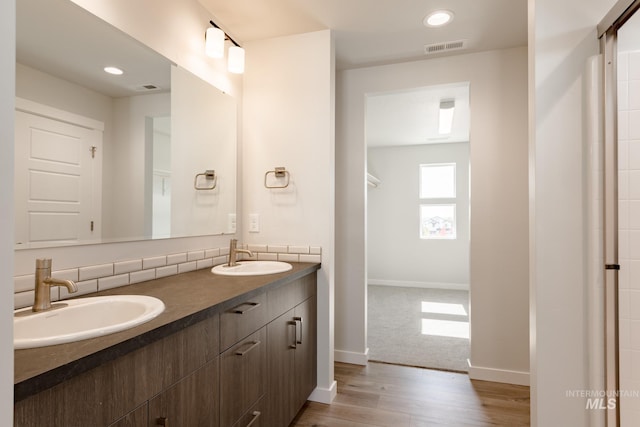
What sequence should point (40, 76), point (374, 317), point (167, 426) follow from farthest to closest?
1. point (374, 317)
2. point (40, 76)
3. point (167, 426)

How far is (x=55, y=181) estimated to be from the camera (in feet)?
3.93

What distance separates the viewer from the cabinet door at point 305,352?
191cm

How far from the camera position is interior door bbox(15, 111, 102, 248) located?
1098mm

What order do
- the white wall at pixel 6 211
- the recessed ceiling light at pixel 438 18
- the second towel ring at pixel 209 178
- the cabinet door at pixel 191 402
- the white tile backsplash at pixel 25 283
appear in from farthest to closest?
1. the recessed ceiling light at pixel 438 18
2. the second towel ring at pixel 209 178
3. the white tile backsplash at pixel 25 283
4. the cabinet door at pixel 191 402
5. the white wall at pixel 6 211

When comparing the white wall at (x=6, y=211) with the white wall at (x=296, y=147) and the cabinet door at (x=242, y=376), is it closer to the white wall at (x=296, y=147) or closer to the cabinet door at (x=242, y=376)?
the cabinet door at (x=242, y=376)

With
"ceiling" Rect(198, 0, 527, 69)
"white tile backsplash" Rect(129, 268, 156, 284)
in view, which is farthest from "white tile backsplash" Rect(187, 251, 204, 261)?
"ceiling" Rect(198, 0, 527, 69)

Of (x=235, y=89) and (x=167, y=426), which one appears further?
(x=235, y=89)

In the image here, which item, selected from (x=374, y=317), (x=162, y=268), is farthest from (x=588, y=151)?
(x=374, y=317)

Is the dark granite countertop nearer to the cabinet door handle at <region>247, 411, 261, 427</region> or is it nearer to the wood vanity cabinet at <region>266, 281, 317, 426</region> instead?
the wood vanity cabinet at <region>266, 281, 317, 426</region>

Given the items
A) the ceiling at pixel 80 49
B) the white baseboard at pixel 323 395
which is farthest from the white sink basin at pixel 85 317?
the white baseboard at pixel 323 395

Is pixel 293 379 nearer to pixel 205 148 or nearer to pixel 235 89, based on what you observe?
pixel 205 148

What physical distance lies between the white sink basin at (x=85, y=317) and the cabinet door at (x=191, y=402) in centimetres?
25

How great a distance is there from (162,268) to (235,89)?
4.56 ft

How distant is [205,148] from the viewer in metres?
2.07
